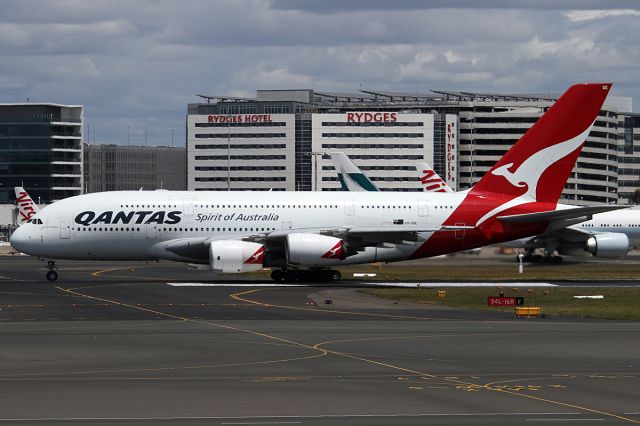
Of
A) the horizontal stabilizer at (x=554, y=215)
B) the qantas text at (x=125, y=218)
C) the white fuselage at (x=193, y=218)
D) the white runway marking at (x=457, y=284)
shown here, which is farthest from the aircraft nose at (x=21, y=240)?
the horizontal stabilizer at (x=554, y=215)

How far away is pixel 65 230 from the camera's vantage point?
67688 mm

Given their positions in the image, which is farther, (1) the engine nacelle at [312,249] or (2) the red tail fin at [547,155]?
(2) the red tail fin at [547,155]

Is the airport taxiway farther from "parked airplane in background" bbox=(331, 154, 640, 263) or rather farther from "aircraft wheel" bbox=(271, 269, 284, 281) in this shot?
"parked airplane in background" bbox=(331, 154, 640, 263)

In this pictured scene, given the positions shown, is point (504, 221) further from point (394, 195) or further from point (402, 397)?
point (402, 397)

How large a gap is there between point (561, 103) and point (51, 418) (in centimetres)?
4924

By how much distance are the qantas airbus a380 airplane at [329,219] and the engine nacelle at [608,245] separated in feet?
84.4

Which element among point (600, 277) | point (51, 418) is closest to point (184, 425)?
point (51, 418)

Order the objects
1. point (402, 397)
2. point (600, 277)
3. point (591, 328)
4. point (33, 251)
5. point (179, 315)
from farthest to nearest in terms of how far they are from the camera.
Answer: point (600, 277), point (33, 251), point (179, 315), point (591, 328), point (402, 397)

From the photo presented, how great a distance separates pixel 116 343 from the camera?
36125 millimetres

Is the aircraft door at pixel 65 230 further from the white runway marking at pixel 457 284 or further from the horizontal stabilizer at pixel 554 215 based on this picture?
the horizontal stabilizer at pixel 554 215

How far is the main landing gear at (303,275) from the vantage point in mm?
69000

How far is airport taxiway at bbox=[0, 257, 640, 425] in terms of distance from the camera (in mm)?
23953

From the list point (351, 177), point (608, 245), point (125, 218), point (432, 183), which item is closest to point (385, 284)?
point (125, 218)

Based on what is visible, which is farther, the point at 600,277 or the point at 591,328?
the point at 600,277
